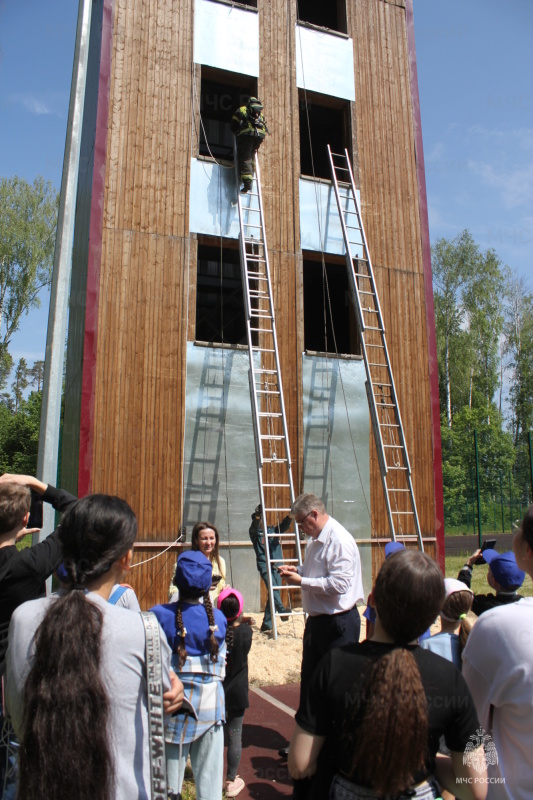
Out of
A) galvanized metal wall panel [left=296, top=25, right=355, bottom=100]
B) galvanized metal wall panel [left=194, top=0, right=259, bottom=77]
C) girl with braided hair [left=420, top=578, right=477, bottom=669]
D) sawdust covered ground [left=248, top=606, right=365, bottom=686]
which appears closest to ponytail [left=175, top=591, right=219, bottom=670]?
girl with braided hair [left=420, top=578, right=477, bottom=669]

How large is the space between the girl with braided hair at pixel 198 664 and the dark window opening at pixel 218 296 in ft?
35.8

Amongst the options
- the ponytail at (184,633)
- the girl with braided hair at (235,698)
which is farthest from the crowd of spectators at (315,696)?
the girl with braided hair at (235,698)

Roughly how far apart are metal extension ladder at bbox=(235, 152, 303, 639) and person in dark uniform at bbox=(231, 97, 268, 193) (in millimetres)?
134

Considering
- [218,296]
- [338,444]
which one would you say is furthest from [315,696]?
[218,296]

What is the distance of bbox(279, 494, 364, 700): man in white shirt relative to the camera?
4344mm

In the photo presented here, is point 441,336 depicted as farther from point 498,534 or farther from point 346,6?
point 346,6

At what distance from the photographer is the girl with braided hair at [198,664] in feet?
10.1

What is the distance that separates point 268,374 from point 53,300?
4687 millimetres

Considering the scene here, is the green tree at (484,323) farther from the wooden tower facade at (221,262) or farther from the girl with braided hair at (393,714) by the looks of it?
the girl with braided hair at (393,714)

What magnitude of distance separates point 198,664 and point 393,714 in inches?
61.0

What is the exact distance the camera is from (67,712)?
1.66 metres

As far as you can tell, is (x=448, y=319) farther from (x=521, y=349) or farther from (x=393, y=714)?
(x=393, y=714)

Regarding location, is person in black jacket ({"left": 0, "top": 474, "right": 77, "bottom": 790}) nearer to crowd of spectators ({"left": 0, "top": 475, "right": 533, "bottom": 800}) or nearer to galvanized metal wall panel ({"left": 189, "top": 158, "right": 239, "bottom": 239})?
crowd of spectators ({"left": 0, "top": 475, "right": 533, "bottom": 800})

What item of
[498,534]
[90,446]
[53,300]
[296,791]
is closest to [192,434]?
[90,446]
